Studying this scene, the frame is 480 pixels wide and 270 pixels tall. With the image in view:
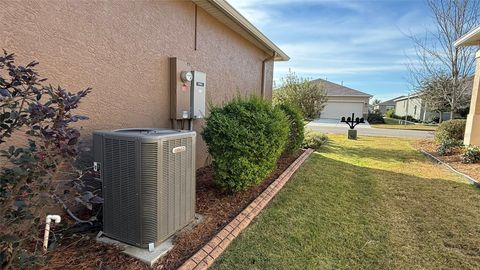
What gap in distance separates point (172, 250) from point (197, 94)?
2.93 meters

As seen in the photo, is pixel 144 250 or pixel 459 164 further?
pixel 459 164

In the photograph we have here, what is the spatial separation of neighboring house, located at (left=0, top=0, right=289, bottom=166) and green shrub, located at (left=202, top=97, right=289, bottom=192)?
109 cm

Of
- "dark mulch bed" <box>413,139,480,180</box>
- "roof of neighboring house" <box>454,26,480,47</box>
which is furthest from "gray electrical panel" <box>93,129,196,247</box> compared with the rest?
"roof of neighboring house" <box>454,26,480,47</box>

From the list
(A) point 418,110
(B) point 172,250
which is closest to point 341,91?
(A) point 418,110

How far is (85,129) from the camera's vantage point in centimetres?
299

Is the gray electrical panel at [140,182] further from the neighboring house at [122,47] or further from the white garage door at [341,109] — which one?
the white garage door at [341,109]

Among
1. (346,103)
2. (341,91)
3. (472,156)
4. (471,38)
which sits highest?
(341,91)

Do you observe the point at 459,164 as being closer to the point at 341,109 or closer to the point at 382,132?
the point at 382,132

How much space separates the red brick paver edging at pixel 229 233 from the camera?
8.06 feet

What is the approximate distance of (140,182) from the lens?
7.86ft

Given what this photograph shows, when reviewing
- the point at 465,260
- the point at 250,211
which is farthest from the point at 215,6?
the point at 465,260

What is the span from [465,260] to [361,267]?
124 centimetres

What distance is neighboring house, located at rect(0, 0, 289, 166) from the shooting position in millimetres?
2467

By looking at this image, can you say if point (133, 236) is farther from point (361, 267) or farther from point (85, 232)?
point (361, 267)
